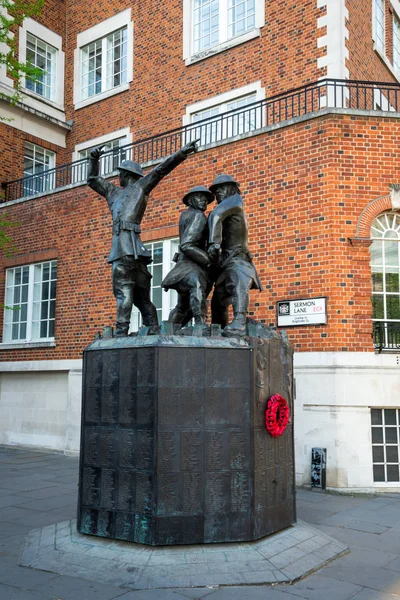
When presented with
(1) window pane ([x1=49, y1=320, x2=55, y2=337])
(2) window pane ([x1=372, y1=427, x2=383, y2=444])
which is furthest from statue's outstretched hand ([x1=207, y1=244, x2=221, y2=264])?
(1) window pane ([x1=49, y1=320, x2=55, y2=337])

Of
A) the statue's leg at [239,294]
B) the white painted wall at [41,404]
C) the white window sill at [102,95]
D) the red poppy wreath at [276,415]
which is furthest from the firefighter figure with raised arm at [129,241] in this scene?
the white window sill at [102,95]

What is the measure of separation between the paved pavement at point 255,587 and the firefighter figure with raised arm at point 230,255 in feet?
8.23

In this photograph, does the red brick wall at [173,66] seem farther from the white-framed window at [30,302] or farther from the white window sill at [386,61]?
the white-framed window at [30,302]

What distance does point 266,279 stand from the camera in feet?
36.8

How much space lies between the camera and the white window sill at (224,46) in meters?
15.0

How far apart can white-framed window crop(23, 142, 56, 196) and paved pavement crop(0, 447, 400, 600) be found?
9.05m

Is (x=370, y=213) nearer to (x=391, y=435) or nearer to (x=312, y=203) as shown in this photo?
(x=312, y=203)

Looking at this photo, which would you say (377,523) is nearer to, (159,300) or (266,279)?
(266,279)

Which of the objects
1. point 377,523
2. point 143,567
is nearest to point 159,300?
point 377,523

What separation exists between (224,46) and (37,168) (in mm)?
7079

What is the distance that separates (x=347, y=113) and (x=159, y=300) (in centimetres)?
552

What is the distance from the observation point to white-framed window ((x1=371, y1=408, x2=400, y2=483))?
1017 cm

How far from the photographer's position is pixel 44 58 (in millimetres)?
19750

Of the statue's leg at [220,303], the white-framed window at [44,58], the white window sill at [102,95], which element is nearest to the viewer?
the statue's leg at [220,303]
